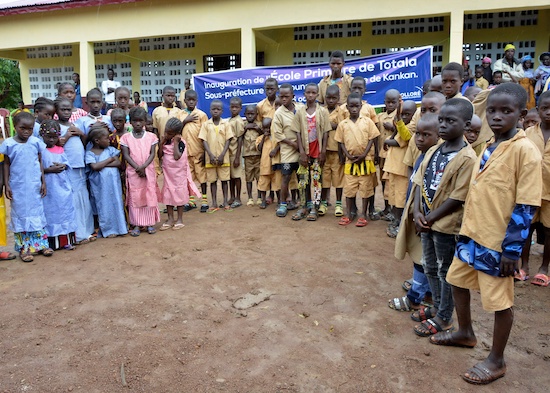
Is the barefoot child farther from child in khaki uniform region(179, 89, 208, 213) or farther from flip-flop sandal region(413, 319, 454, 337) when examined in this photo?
flip-flop sandal region(413, 319, 454, 337)

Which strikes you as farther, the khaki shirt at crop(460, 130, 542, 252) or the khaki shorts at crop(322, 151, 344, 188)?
the khaki shorts at crop(322, 151, 344, 188)

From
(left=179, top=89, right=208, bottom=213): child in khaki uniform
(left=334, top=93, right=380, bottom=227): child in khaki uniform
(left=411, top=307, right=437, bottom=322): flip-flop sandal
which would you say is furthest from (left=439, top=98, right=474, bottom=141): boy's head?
(left=179, top=89, right=208, bottom=213): child in khaki uniform

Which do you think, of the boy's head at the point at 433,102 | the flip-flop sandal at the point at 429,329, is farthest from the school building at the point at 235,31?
the flip-flop sandal at the point at 429,329

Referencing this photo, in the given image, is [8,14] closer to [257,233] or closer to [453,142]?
[257,233]

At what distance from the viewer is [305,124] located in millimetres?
5406

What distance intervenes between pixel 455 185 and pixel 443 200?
0.39 feet

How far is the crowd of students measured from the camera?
2.26 m

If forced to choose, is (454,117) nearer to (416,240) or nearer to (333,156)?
(416,240)

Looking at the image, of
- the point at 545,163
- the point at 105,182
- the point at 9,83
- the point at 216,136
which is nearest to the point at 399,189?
the point at 545,163

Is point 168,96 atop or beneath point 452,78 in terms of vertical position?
atop

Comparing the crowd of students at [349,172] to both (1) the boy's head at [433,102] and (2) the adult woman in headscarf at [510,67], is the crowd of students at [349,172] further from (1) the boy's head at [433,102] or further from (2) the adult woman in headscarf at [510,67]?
(2) the adult woman in headscarf at [510,67]

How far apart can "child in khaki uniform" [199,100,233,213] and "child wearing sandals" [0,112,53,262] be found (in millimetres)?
2227

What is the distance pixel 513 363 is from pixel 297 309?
1345 mm

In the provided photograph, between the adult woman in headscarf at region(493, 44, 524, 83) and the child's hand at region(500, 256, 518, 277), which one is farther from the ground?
the adult woman in headscarf at region(493, 44, 524, 83)
